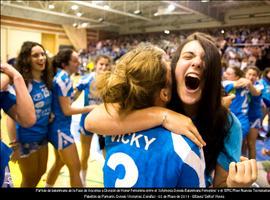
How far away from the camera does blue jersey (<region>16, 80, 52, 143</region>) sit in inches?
54.7

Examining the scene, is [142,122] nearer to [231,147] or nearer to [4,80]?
[231,147]

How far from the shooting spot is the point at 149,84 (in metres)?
0.65

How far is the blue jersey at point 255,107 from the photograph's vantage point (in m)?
1.94

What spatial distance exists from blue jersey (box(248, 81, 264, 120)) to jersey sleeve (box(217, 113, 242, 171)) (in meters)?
1.34

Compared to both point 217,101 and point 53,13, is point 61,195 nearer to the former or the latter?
point 217,101

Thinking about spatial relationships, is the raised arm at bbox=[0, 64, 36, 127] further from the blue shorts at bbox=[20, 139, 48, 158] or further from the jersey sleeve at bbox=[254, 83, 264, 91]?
the jersey sleeve at bbox=[254, 83, 264, 91]

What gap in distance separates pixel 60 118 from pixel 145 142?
43.8 inches

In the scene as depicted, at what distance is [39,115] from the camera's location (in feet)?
4.86

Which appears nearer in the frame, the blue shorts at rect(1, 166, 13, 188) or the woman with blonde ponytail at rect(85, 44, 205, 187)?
the woman with blonde ponytail at rect(85, 44, 205, 187)

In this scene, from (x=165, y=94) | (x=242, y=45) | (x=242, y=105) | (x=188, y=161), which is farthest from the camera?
(x=242, y=105)

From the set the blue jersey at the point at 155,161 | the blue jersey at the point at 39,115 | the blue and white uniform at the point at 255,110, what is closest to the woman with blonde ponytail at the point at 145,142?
the blue jersey at the point at 155,161

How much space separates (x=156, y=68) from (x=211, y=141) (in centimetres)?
23

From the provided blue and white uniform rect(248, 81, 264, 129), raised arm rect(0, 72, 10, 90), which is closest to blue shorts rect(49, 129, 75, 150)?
raised arm rect(0, 72, 10, 90)

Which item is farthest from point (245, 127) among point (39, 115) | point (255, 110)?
point (39, 115)
